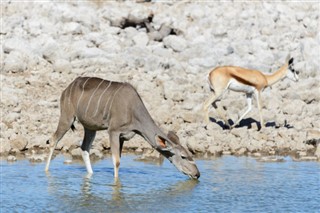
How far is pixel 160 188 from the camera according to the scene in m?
11.2

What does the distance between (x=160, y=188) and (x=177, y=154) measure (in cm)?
103

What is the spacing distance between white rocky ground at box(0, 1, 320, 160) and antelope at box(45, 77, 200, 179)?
169cm

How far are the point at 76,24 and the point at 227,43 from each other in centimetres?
403

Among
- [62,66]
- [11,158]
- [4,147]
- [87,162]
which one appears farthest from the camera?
[62,66]

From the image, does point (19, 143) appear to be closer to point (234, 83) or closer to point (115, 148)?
point (115, 148)

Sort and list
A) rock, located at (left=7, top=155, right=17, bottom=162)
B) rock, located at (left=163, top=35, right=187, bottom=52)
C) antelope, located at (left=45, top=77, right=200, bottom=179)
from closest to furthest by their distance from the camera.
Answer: antelope, located at (left=45, top=77, right=200, bottom=179), rock, located at (left=7, top=155, right=17, bottom=162), rock, located at (left=163, top=35, right=187, bottom=52)

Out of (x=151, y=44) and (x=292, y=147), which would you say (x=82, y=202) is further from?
(x=151, y=44)

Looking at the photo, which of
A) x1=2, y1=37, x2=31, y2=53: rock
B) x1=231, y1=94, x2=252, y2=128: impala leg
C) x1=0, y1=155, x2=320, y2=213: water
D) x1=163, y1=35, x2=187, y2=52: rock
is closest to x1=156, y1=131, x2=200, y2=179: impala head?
x1=0, y1=155, x2=320, y2=213: water

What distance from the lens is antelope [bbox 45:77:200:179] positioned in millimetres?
12117

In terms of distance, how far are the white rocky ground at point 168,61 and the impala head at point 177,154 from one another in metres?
2.30

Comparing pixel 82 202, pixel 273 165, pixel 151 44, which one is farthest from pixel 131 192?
pixel 151 44

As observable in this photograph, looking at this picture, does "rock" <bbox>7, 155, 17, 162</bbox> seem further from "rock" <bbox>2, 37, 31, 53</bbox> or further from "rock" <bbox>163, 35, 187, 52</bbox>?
"rock" <bbox>163, 35, 187, 52</bbox>

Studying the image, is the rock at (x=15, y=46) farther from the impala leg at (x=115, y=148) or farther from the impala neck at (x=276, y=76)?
the impala leg at (x=115, y=148)

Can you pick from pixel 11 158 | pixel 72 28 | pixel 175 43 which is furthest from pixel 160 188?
pixel 72 28
